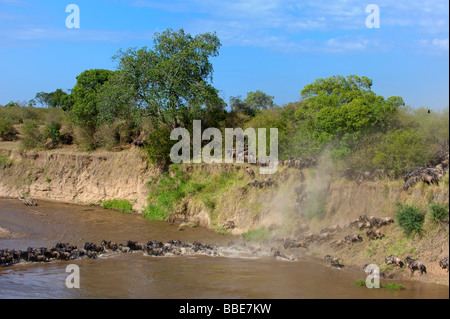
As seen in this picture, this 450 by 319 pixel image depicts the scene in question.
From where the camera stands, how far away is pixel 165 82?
23.4m

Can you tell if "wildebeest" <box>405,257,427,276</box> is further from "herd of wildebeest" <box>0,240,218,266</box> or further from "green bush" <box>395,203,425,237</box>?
"herd of wildebeest" <box>0,240,218,266</box>

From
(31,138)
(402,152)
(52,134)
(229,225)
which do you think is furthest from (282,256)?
(31,138)

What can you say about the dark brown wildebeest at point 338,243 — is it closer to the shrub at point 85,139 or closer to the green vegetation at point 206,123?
the green vegetation at point 206,123

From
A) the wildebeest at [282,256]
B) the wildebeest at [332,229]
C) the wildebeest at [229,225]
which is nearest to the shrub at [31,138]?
the wildebeest at [229,225]

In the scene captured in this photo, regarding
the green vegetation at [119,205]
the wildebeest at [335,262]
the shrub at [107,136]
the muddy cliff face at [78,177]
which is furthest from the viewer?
the shrub at [107,136]

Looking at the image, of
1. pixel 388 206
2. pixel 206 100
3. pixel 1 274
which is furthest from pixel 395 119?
pixel 1 274

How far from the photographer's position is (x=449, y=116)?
472 inches

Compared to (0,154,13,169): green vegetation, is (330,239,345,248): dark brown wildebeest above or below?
below

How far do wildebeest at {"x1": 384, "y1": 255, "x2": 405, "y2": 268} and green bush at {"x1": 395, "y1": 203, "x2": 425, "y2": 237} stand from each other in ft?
3.00

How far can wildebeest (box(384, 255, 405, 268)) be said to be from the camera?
11.4 metres

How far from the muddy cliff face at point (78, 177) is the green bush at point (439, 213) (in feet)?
46.1

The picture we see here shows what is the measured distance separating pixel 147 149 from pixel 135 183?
2023 millimetres

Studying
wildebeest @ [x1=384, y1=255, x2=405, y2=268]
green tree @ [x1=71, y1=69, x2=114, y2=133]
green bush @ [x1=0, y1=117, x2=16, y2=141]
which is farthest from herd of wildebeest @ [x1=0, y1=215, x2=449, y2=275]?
green bush @ [x1=0, y1=117, x2=16, y2=141]

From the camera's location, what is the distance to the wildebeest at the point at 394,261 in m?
11.4
